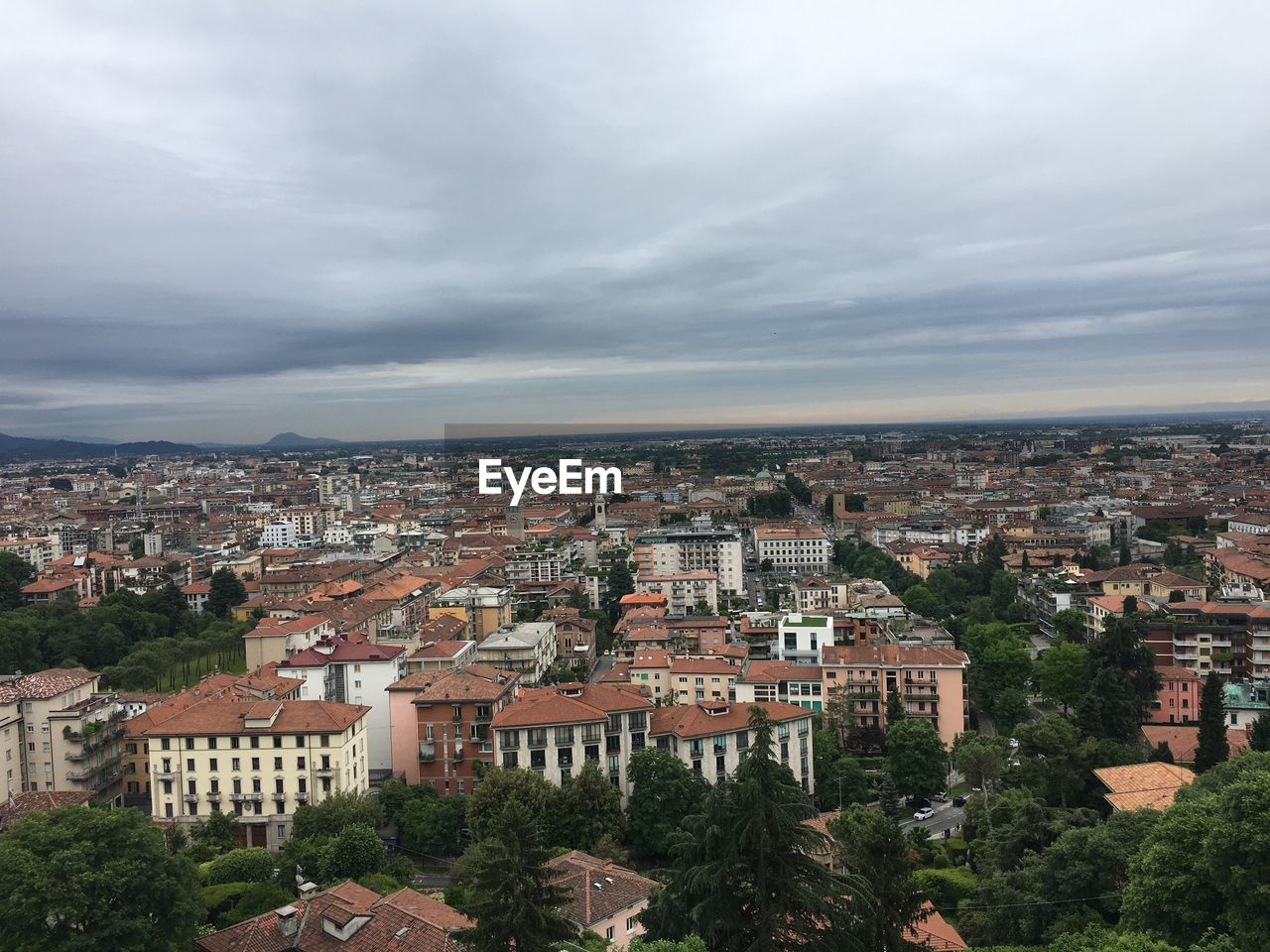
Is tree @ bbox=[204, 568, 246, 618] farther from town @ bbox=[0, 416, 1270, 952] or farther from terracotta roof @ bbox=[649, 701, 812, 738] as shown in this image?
terracotta roof @ bbox=[649, 701, 812, 738]

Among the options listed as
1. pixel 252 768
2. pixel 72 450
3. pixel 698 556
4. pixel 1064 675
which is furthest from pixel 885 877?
pixel 72 450

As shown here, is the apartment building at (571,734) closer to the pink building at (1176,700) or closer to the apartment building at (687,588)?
the pink building at (1176,700)

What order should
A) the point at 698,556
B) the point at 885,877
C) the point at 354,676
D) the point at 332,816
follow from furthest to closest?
the point at 698,556
the point at 354,676
the point at 332,816
the point at 885,877

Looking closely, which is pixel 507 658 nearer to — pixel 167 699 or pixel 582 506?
pixel 167 699

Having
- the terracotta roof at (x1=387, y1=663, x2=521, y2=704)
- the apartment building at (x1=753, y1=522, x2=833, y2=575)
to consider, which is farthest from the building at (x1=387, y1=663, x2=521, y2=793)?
the apartment building at (x1=753, y1=522, x2=833, y2=575)

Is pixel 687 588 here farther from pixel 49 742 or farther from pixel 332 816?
pixel 332 816

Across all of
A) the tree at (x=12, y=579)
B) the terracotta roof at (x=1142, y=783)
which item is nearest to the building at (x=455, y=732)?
the terracotta roof at (x=1142, y=783)
